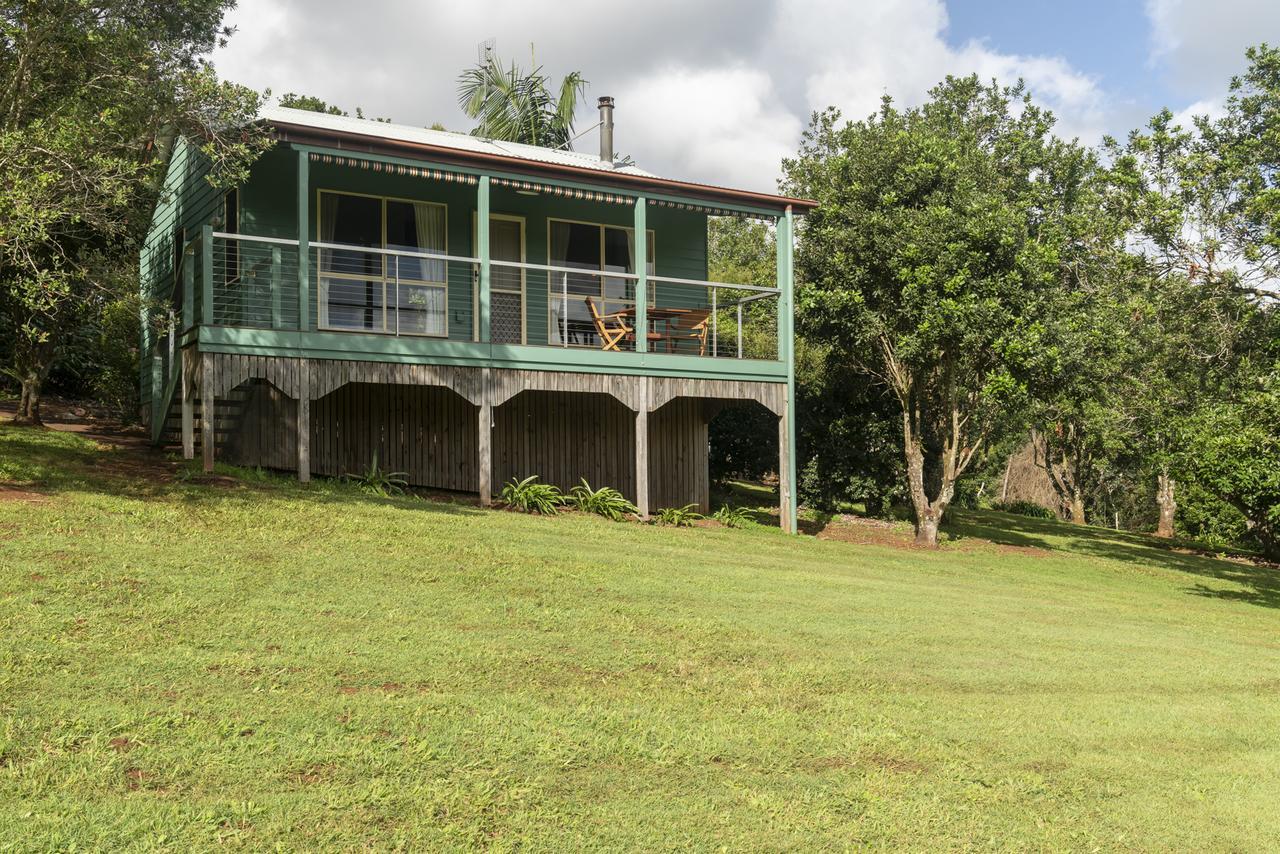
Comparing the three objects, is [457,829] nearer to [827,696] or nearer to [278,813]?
[278,813]

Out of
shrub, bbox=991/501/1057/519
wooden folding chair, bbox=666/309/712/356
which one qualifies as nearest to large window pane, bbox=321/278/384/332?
wooden folding chair, bbox=666/309/712/356

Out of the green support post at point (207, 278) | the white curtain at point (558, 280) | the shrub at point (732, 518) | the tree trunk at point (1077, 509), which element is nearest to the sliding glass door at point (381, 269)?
the white curtain at point (558, 280)

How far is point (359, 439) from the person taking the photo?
17094 mm

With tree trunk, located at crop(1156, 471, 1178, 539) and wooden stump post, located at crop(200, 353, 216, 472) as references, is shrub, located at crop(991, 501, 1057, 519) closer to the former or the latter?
tree trunk, located at crop(1156, 471, 1178, 539)

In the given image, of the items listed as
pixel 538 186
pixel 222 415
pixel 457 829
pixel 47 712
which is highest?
pixel 538 186

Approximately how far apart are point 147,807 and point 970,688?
17.7ft

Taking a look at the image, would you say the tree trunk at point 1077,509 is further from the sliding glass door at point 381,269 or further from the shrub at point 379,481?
the shrub at point 379,481

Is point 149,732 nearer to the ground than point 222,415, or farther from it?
nearer to the ground

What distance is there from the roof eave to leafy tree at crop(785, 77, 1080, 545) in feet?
4.05

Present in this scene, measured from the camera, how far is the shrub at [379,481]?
1519cm

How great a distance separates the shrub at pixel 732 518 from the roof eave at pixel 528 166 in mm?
5081

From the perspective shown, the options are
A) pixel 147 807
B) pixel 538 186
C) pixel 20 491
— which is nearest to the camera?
pixel 147 807

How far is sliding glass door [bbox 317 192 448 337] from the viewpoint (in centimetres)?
1616

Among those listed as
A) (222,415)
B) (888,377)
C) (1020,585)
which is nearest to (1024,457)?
(888,377)
